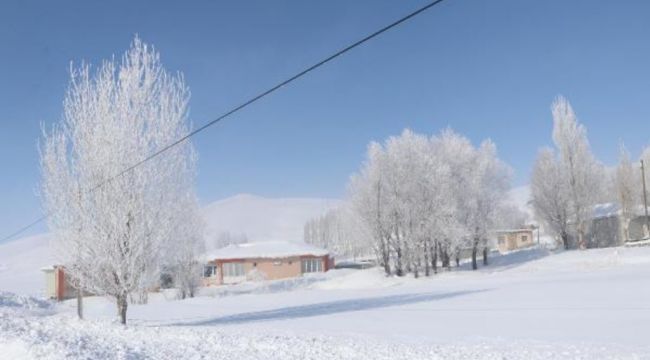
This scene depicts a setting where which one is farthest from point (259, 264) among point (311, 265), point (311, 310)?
point (311, 310)

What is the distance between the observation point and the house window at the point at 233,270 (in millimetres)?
58156

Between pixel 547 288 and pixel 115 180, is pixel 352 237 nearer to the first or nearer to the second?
pixel 547 288

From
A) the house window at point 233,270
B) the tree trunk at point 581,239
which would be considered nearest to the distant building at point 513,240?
the tree trunk at point 581,239

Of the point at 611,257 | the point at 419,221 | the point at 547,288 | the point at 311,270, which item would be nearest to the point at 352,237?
the point at 419,221

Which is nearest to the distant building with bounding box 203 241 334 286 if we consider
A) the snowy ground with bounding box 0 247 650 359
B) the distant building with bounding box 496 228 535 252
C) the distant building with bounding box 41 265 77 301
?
the distant building with bounding box 41 265 77 301

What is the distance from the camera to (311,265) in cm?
6088

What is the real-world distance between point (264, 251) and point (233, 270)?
3912 mm

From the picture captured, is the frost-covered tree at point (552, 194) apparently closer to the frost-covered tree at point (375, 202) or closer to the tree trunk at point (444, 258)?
the tree trunk at point (444, 258)

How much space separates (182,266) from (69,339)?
30.0 meters

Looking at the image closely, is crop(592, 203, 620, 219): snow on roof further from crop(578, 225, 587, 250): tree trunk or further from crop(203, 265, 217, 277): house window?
crop(203, 265, 217, 277): house window

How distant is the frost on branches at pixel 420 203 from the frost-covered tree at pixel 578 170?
7.89m

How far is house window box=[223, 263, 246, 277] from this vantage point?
58.2m

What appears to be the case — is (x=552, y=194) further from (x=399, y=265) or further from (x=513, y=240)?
(x=513, y=240)

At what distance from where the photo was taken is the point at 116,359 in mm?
9227
